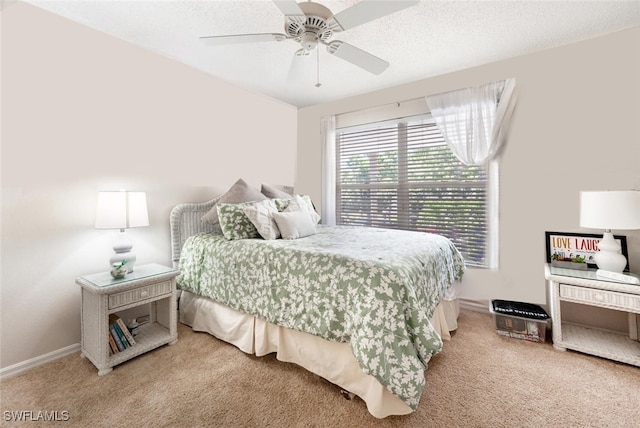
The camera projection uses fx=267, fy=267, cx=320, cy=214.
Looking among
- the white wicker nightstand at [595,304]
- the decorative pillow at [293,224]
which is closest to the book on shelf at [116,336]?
the decorative pillow at [293,224]

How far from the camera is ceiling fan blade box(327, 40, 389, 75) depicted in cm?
174

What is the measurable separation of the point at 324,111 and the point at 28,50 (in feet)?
9.68

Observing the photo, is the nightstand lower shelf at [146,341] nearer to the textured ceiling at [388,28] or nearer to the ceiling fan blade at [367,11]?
the textured ceiling at [388,28]

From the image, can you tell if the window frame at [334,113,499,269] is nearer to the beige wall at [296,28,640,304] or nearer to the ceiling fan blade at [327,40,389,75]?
the beige wall at [296,28,640,304]

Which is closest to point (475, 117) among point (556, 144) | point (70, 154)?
point (556, 144)

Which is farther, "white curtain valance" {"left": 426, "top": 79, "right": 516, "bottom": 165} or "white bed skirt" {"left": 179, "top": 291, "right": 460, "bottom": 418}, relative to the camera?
"white curtain valance" {"left": 426, "top": 79, "right": 516, "bottom": 165}

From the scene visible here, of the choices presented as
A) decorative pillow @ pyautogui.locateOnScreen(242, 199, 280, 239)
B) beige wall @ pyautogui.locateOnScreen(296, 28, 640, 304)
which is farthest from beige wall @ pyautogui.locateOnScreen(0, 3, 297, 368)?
beige wall @ pyautogui.locateOnScreen(296, 28, 640, 304)

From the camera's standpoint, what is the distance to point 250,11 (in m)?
1.88

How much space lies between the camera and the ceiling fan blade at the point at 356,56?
5.71ft

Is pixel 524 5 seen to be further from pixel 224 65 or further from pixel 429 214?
pixel 224 65

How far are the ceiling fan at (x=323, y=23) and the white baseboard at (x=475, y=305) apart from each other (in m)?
2.48

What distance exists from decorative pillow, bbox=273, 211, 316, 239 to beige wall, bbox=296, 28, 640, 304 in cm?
180

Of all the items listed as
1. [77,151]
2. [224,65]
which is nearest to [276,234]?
[77,151]

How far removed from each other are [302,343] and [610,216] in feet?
7.38
